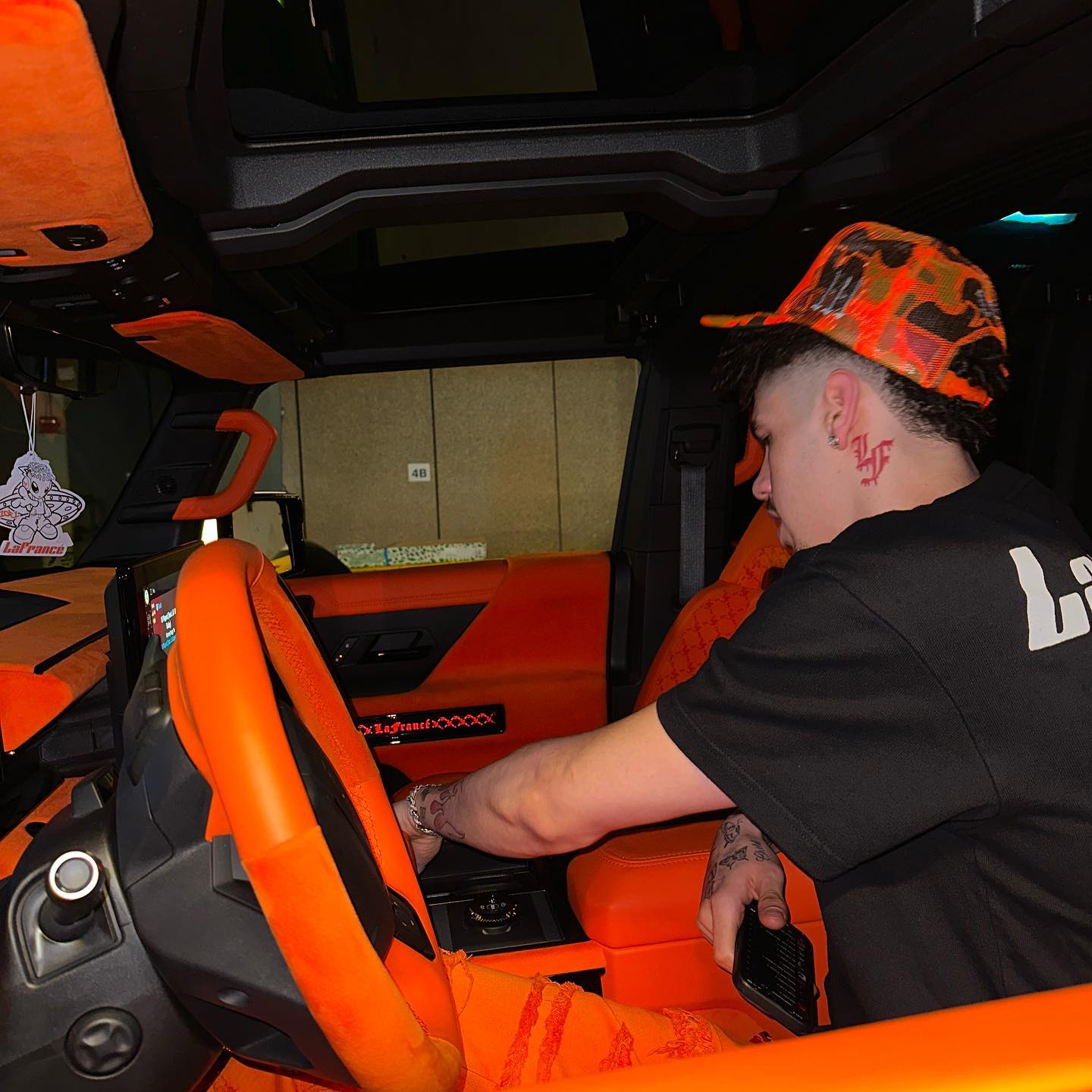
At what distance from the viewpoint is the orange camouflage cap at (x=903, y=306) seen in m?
1.06

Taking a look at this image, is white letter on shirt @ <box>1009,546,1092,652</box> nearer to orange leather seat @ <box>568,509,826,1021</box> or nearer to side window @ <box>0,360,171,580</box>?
orange leather seat @ <box>568,509,826,1021</box>

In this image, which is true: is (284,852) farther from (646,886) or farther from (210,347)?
(210,347)

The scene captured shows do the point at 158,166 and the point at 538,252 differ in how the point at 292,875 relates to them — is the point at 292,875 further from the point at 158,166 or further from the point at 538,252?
the point at 538,252

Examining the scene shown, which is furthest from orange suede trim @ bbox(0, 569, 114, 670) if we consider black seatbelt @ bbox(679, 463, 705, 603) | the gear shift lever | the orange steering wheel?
black seatbelt @ bbox(679, 463, 705, 603)

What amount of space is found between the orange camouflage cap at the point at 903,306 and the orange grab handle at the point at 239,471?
172 cm

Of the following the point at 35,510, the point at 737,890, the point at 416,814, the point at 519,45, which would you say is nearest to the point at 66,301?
the point at 35,510

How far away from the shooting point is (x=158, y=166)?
4.17ft

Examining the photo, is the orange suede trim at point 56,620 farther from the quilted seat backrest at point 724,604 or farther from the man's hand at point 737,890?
the quilted seat backrest at point 724,604

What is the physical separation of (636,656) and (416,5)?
66.8 inches

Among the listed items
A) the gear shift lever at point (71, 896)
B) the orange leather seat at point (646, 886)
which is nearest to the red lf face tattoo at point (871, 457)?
the orange leather seat at point (646, 886)

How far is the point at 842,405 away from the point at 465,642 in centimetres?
157

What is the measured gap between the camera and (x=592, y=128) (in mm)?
1380

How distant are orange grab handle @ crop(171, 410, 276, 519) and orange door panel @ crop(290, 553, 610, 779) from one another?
1.08 feet

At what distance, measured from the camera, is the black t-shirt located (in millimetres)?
803
